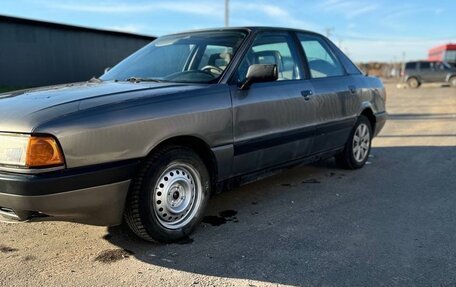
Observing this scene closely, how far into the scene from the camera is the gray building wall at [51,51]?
1875 centimetres

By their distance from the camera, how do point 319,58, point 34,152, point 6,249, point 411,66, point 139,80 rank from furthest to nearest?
point 411,66, point 319,58, point 139,80, point 6,249, point 34,152

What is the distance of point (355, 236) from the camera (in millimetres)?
3658

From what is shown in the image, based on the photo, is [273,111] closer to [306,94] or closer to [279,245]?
[306,94]

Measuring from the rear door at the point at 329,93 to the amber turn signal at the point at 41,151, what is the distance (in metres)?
2.83

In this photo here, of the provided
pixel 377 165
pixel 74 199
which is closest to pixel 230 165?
pixel 74 199

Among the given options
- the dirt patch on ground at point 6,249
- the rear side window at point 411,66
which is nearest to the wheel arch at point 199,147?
the dirt patch on ground at point 6,249

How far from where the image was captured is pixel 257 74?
382cm

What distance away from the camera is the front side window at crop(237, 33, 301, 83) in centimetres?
423

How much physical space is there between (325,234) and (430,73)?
2912 cm

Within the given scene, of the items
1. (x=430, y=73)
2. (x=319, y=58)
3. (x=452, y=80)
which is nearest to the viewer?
(x=319, y=58)

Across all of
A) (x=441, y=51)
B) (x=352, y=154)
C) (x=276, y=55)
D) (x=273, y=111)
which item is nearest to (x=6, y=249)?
(x=273, y=111)

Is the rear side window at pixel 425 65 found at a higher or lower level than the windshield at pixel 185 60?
higher

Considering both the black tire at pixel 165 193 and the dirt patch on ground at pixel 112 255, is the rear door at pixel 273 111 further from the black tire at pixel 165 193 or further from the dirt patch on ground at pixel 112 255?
the dirt patch on ground at pixel 112 255

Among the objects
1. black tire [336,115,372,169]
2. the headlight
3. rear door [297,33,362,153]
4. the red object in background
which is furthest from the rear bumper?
the red object in background
